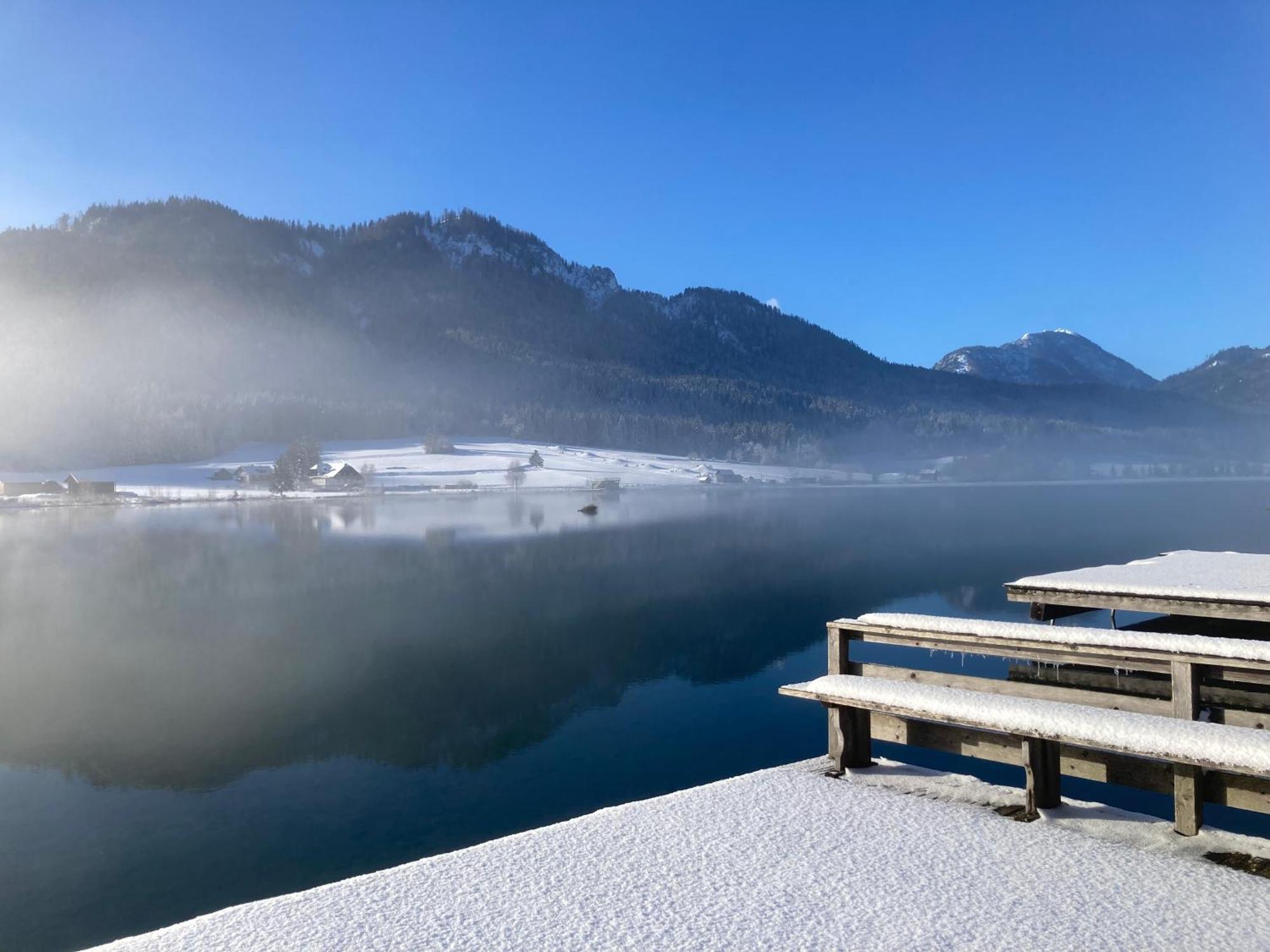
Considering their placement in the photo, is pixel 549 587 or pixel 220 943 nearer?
pixel 220 943

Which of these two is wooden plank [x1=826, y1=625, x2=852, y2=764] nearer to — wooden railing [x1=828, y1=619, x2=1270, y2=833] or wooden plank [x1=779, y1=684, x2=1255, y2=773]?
wooden railing [x1=828, y1=619, x2=1270, y2=833]

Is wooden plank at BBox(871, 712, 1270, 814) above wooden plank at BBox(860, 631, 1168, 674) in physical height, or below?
Result: below

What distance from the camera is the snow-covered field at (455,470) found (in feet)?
359

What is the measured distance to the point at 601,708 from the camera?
15281mm

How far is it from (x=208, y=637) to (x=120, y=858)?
13.6m

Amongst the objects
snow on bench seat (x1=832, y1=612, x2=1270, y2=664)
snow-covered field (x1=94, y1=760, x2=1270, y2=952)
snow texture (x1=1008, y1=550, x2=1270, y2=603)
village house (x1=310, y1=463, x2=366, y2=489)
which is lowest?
snow-covered field (x1=94, y1=760, x2=1270, y2=952)

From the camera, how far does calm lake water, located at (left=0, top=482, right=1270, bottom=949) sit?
988 cm

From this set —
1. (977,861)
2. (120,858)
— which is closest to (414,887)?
(977,861)

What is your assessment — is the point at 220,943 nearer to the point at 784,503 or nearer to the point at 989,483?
the point at 784,503

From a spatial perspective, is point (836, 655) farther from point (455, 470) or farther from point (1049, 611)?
point (455, 470)

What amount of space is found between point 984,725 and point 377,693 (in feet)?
43.1

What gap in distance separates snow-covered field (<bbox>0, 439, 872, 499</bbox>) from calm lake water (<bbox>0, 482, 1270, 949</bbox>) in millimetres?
67425

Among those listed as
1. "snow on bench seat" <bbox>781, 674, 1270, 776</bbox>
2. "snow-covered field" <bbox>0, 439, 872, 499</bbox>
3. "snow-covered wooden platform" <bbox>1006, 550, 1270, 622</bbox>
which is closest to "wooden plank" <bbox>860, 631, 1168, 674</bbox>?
"snow on bench seat" <bbox>781, 674, 1270, 776</bbox>

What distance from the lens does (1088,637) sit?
6145 mm
